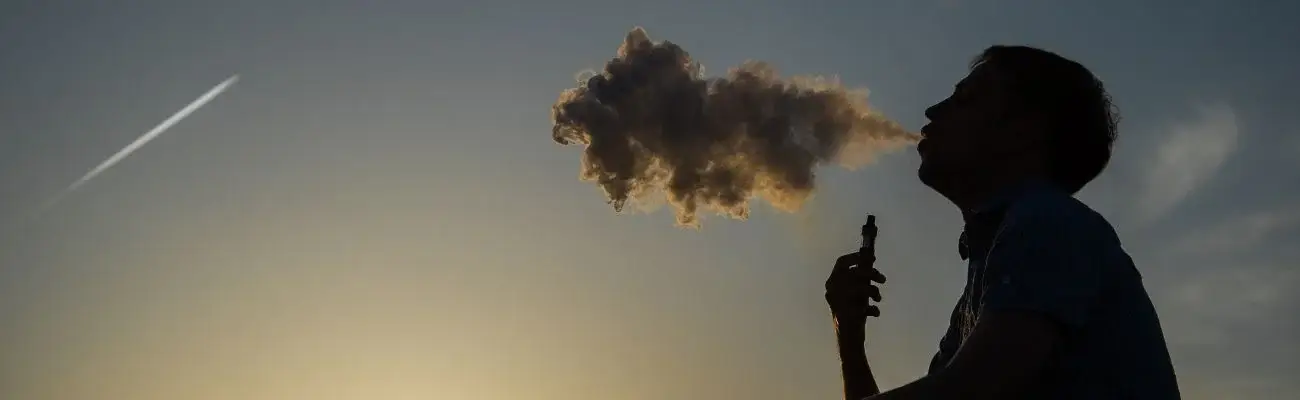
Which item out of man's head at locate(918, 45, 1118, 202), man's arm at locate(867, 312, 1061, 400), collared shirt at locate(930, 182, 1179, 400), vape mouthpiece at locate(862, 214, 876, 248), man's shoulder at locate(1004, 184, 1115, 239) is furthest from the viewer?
vape mouthpiece at locate(862, 214, 876, 248)

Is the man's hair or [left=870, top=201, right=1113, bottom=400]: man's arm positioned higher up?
the man's hair

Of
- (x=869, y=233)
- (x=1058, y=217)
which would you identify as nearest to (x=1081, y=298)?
(x=1058, y=217)

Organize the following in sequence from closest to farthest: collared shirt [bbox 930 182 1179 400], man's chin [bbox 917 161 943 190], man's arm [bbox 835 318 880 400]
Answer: collared shirt [bbox 930 182 1179 400]
man's chin [bbox 917 161 943 190]
man's arm [bbox 835 318 880 400]

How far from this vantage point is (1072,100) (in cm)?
334

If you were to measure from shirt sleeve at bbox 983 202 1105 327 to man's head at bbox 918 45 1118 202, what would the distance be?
551mm

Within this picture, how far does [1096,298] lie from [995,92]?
3.25ft

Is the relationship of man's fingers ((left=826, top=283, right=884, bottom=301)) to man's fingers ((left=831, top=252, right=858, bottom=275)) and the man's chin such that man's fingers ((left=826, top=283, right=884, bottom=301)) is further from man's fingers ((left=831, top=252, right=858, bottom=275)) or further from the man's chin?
the man's chin

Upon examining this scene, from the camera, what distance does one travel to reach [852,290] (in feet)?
16.0

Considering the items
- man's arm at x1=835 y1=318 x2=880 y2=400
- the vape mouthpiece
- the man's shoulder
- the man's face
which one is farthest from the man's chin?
the vape mouthpiece

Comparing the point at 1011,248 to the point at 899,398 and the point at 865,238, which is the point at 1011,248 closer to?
the point at 899,398

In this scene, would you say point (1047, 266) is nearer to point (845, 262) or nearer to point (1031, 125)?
point (1031, 125)

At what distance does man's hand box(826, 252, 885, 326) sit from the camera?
15.6ft

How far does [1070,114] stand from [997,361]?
3.79ft

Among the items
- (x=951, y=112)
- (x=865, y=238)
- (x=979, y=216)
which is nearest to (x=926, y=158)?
(x=951, y=112)
